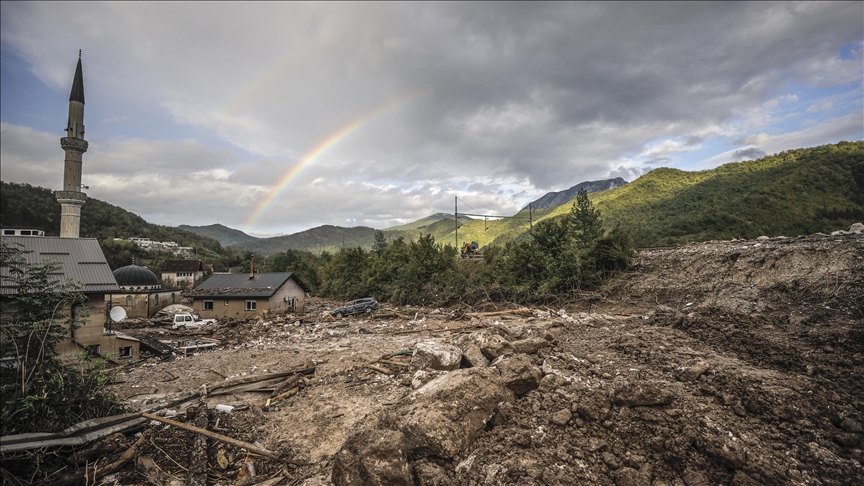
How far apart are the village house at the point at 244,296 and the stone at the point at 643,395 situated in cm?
2493

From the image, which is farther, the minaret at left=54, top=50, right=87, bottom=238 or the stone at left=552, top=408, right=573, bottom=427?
the minaret at left=54, top=50, right=87, bottom=238

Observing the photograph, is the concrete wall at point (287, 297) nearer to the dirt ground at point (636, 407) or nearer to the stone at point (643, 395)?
the dirt ground at point (636, 407)

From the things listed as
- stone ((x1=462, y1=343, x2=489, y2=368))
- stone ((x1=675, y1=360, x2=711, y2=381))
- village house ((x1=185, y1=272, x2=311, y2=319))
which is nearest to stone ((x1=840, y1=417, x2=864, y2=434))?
stone ((x1=675, y1=360, x2=711, y2=381))

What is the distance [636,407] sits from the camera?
4730 mm

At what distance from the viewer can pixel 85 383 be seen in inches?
234

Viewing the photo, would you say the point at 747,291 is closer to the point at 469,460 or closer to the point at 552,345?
the point at 552,345

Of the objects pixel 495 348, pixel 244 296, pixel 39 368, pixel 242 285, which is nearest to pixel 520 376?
pixel 495 348

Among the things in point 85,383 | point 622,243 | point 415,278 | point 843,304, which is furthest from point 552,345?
point 415,278

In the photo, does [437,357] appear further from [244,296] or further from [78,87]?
[78,87]

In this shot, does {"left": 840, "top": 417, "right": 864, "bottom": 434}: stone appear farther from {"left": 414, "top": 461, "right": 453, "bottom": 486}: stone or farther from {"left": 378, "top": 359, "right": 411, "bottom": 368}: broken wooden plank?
{"left": 378, "top": 359, "right": 411, "bottom": 368}: broken wooden plank

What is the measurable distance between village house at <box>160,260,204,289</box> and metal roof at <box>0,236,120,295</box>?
49.5 m

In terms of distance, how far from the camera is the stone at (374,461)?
4223 millimetres

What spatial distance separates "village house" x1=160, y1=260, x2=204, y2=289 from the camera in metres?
57.2

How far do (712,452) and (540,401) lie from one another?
2.01 meters
